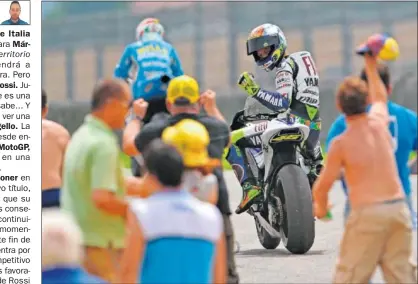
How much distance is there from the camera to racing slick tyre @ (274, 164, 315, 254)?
1216cm

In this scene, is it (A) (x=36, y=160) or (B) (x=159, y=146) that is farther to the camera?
(A) (x=36, y=160)

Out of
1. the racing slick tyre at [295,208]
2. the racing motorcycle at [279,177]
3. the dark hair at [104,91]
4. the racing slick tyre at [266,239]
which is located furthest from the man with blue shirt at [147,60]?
the dark hair at [104,91]

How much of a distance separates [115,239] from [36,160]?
1790 mm

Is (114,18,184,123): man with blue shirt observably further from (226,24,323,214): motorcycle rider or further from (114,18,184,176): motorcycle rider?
(226,24,323,214): motorcycle rider

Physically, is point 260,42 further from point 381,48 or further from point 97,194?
point 97,194

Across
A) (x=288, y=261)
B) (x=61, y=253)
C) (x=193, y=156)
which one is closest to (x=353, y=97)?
(x=193, y=156)

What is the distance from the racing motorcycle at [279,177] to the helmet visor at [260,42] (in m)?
0.52

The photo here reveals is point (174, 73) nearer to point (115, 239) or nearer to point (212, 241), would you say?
point (115, 239)

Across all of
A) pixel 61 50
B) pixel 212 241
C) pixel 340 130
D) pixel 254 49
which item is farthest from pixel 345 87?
pixel 61 50

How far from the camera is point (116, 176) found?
26.4ft

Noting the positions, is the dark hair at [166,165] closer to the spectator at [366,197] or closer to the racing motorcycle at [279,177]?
the spectator at [366,197]

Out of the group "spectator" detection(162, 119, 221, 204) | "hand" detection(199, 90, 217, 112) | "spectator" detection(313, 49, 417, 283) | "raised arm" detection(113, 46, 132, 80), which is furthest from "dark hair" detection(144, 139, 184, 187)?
"raised arm" detection(113, 46, 132, 80)

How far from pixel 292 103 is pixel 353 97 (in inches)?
165

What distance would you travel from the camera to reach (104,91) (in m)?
8.28
